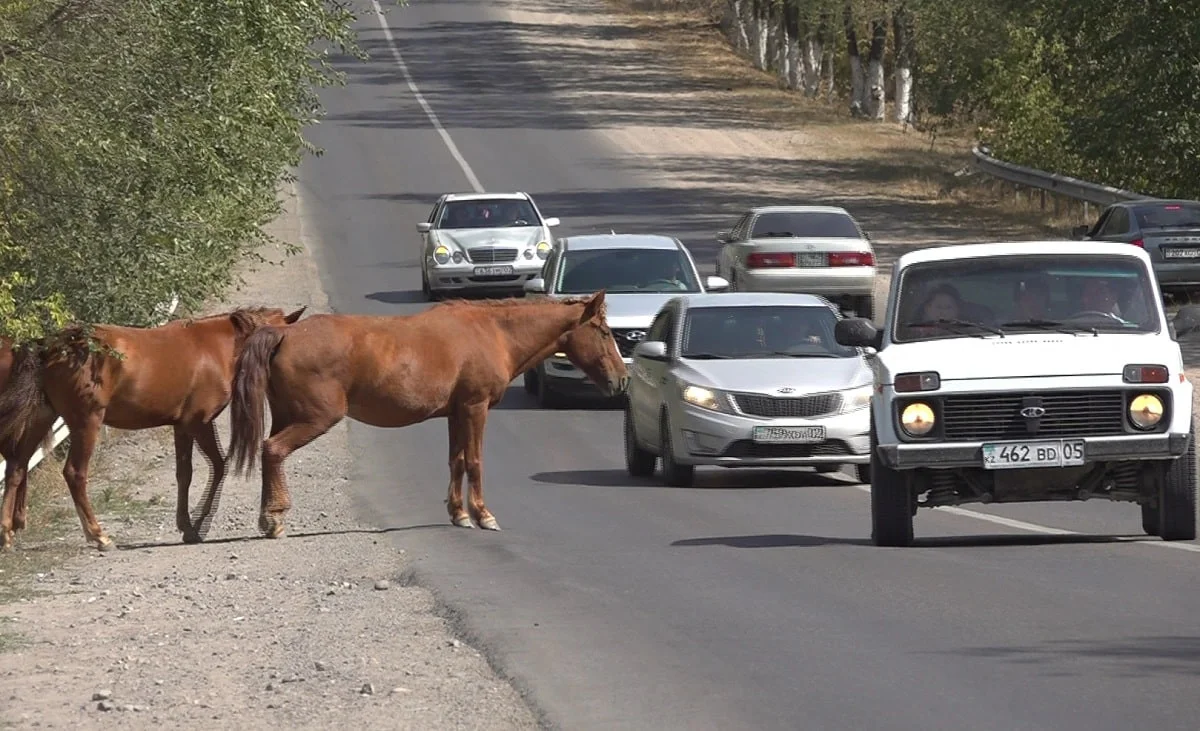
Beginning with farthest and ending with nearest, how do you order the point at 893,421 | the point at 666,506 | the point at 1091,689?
the point at 666,506 < the point at 893,421 < the point at 1091,689

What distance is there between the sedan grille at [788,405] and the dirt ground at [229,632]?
11.4ft

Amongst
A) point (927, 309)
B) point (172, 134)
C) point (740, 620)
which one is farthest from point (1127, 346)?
point (172, 134)

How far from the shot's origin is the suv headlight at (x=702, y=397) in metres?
19.5

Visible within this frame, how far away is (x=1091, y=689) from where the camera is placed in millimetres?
9312

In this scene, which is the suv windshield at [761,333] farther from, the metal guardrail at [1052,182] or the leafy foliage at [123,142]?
the metal guardrail at [1052,182]

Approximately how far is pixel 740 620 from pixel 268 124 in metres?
14.9

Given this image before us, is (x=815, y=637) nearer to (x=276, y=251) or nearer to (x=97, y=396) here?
(x=97, y=396)

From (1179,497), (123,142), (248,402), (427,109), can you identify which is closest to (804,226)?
(123,142)

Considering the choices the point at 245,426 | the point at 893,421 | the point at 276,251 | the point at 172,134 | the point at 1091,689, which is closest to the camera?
the point at 1091,689

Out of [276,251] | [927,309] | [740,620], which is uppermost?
[927,309]

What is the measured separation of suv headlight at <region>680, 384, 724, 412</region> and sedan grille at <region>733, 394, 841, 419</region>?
0.51 ft

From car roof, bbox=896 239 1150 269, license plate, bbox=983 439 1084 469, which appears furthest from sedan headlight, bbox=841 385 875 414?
license plate, bbox=983 439 1084 469

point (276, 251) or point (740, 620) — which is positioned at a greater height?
point (740, 620)

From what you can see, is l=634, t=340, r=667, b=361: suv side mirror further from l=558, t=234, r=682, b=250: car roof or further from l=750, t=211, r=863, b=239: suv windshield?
l=750, t=211, r=863, b=239: suv windshield
